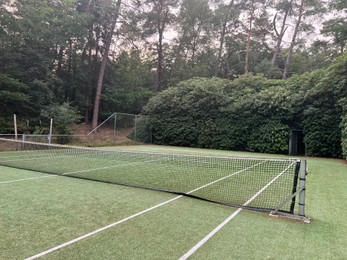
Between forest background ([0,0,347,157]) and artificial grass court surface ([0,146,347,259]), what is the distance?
419 inches

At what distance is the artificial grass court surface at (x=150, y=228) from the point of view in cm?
307

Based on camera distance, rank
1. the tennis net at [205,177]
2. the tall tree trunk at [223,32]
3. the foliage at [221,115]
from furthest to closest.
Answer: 1. the tall tree trunk at [223,32]
2. the foliage at [221,115]
3. the tennis net at [205,177]

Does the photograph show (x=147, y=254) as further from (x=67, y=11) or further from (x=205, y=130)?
(x=67, y=11)

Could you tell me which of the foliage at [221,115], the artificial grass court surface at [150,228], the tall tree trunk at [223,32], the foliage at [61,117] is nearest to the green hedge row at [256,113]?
the foliage at [221,115]

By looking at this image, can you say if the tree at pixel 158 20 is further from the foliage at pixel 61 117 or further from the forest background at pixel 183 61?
the foliage at pixel 61 117

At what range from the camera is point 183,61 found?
31.5 meters

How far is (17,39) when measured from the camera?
61.1 feet

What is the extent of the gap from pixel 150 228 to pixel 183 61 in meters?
29.3

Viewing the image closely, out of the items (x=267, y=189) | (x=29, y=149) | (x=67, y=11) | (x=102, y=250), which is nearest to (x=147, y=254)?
(x=102, y=250)

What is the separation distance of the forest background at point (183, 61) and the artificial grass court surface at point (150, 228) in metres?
10.6

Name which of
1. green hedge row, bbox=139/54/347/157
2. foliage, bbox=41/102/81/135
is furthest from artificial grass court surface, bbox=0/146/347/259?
foliage, bbox=41/102/81/135

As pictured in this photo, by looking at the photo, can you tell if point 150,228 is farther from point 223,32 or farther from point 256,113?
point 223,32

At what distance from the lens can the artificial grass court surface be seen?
307 centimetres

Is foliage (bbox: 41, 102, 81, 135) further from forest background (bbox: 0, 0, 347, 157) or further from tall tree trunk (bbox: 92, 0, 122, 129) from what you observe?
tall tree trunk (bbox: 92, 0, 122, 129)
